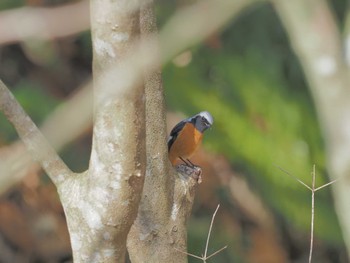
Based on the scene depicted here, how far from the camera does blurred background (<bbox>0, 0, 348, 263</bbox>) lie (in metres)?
6.00

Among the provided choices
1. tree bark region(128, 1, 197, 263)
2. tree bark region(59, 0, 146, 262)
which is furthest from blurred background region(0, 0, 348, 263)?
tree bark region(59, 0, 146, 262)

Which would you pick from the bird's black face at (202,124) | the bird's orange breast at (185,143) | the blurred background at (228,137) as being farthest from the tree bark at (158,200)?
the blurred background at (228,137)

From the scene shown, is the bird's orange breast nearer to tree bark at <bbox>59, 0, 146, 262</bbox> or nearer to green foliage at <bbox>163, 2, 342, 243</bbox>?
green foliage at <bbox>163, 2, 342, 243</bbox>

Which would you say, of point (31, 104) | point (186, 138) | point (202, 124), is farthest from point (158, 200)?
point (31, 104)

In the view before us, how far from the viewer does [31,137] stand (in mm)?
2672

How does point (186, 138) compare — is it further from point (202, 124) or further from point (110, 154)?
point (110, 154)

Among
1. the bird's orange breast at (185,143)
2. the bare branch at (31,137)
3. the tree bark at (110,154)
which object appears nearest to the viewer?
the tree bark at (110,154)

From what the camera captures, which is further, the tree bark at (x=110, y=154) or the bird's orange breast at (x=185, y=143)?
the bird's orange breast at (x=185, y=143)

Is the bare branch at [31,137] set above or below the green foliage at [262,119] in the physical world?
above

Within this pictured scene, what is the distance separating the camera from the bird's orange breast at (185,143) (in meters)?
4.44

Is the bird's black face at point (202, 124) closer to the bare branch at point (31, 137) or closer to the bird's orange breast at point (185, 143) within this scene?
the bird's orange breast at point (185, 143)

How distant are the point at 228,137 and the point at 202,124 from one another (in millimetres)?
1438

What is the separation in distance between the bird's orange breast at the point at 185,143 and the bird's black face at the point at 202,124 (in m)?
0.04

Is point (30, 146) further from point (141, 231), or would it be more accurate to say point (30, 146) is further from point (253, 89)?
point (253, 89)
